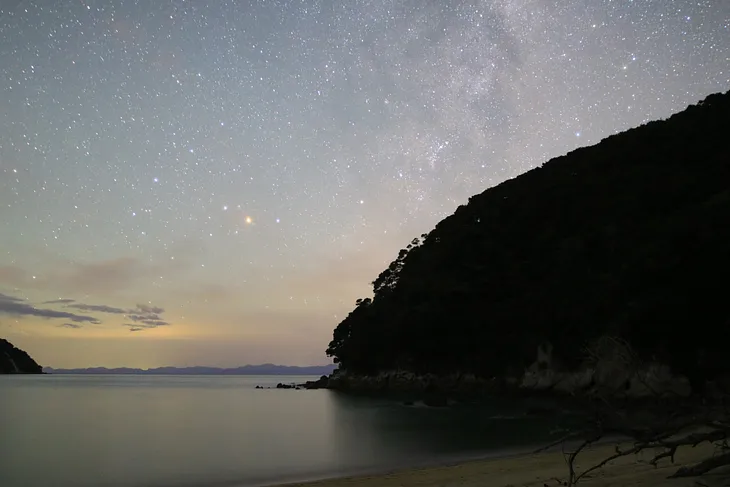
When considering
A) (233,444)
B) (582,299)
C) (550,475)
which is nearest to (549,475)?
(550,475)

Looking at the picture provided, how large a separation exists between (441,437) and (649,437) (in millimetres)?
20172

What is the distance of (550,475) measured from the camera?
11.1m

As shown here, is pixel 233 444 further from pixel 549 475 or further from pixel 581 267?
pixel 581 267

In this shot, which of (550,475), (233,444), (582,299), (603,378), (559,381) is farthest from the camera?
(559,381)

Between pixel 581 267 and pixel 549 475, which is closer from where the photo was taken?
pixel 549 475

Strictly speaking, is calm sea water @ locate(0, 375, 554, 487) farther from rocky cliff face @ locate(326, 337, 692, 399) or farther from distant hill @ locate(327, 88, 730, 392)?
distant hill @ locate(327, 88, 730, 392)

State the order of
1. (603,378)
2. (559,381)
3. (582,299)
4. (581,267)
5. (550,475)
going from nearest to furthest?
(550,475), (603,378), (582,299), (559,381), (581,267)

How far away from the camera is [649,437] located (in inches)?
275

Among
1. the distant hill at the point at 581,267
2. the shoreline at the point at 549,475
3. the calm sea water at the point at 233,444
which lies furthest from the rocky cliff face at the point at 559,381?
the calm sea water at the point at 233,444

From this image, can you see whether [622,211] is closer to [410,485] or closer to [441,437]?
[441,437]

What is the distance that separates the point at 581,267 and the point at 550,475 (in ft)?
138

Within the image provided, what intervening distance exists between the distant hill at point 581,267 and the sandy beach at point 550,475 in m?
22.4

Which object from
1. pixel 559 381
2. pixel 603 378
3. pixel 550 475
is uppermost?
pixel 603 378

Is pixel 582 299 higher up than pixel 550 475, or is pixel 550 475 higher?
pixel 582 299
